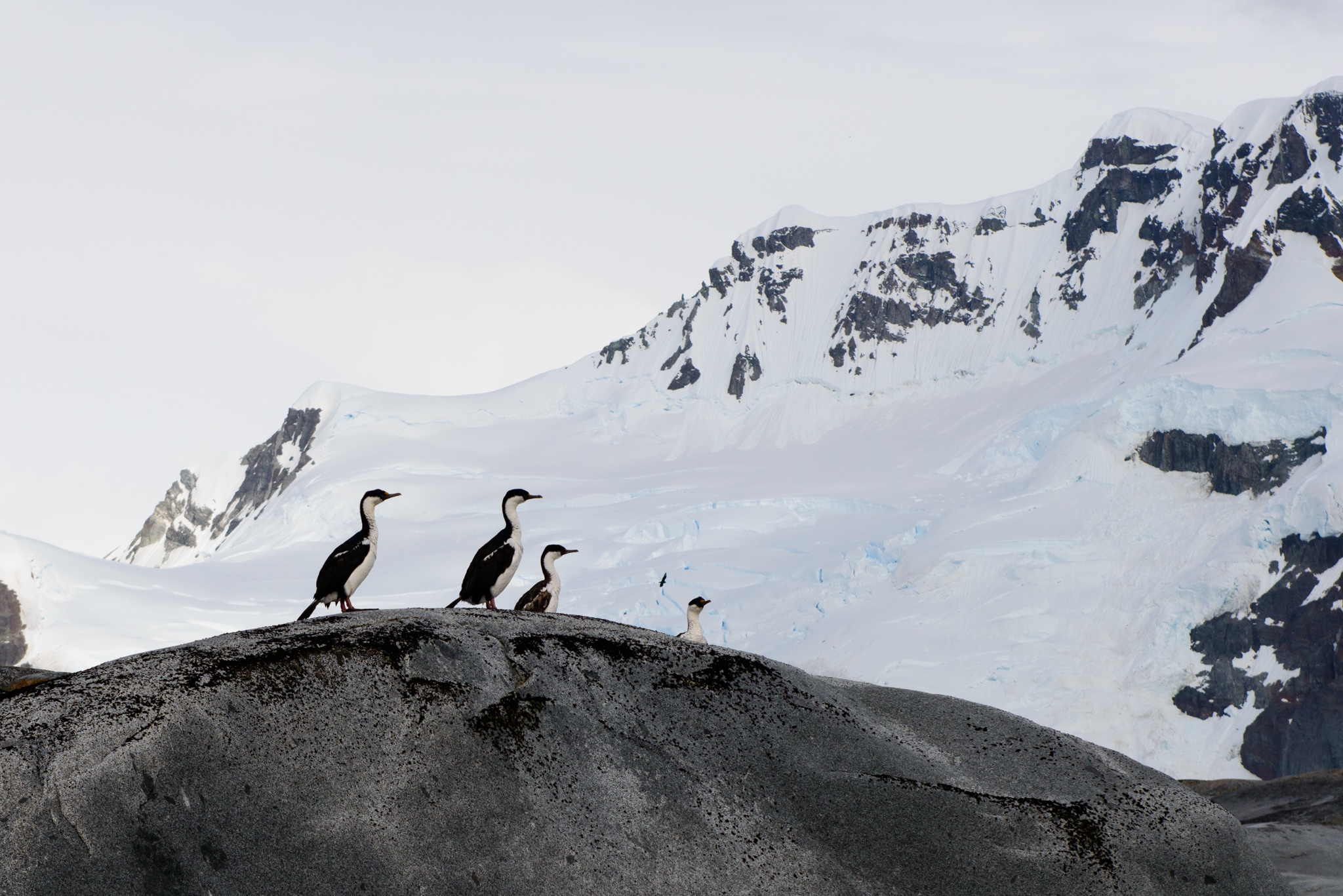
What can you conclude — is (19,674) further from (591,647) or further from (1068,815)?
(1068,815)

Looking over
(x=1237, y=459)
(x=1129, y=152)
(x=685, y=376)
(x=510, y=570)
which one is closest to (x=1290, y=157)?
(x=1129, y=152)

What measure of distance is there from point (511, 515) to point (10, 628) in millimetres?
106189

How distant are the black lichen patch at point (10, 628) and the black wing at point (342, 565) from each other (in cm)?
10277

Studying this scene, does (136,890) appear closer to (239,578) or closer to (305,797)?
(305,797)

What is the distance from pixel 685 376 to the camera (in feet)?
584

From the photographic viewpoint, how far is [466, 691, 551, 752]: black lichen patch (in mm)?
8508

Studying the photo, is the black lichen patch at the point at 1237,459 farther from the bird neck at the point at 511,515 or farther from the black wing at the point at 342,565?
the black wing at the point at 342,565

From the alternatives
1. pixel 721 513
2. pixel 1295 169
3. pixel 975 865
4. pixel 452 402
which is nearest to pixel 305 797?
pixel 975 865

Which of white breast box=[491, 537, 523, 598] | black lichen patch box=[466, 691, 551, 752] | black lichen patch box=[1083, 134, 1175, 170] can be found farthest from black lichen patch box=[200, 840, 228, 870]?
black lichen patch box=[1083, 134, 1175, 170]

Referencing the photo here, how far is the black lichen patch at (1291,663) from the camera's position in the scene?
92625mm

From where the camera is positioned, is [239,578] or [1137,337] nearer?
[239,578]

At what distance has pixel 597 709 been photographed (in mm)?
8906

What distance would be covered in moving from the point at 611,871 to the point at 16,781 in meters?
3.50

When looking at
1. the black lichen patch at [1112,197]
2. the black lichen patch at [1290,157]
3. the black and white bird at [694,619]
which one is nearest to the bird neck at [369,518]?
the black and white bird at [694,619]
